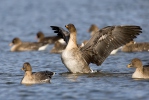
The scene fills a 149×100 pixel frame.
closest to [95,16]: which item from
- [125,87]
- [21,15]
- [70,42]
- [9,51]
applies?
[21,15]

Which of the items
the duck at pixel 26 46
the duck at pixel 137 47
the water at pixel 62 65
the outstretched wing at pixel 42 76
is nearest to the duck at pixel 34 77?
the outstretched wing at pixel 42 76

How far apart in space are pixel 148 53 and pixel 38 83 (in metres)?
7.84

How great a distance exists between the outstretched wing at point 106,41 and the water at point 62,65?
0.60m

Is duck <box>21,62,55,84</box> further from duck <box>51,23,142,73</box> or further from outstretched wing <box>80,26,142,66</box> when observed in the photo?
outstretched wing <box>80,26,142,66</box>

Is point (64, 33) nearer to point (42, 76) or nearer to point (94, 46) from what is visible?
point (94, 46)

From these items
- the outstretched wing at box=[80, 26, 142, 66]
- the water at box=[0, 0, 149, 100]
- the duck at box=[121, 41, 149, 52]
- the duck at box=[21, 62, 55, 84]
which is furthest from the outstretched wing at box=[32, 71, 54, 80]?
the duck at box=[121, 41, 149, 52]

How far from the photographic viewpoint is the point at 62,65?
18438mm

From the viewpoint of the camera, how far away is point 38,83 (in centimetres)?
1434

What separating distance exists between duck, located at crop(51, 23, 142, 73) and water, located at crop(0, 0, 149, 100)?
0.44 m

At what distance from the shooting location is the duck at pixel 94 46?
627 inches

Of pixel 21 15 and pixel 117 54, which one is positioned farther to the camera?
pixel 21 15

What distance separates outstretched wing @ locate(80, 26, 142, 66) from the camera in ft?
53.5

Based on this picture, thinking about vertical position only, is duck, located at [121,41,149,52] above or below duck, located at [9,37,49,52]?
below

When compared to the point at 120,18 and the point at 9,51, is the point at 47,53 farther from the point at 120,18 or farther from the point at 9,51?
the point at 120,18
